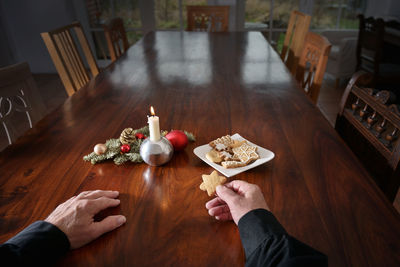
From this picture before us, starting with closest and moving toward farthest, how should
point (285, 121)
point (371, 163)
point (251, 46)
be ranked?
1. point (371, 163)
2. point (285, 121)
3. point (251, 46)

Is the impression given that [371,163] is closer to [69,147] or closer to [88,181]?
[88,181]

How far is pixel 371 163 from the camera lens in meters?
1.03

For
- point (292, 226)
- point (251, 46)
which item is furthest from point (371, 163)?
point (251, 46)

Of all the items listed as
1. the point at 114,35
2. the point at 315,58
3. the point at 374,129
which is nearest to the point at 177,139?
the point at 374,129

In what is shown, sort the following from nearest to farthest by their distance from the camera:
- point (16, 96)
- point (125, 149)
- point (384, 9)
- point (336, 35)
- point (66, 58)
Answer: point (125, 149), point (16, 96), point (66, 58), point (336, 35), point (384, 9)

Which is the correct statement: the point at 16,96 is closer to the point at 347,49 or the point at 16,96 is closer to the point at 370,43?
the point at 370,43

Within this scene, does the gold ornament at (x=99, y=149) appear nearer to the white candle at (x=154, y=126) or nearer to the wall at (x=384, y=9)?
the white candle at (x=154, y=126)

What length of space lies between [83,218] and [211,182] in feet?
1.08

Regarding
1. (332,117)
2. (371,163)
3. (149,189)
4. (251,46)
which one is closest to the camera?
(149,189)

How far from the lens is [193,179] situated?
2.85 feet

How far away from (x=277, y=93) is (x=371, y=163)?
58cm

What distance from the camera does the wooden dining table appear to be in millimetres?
649

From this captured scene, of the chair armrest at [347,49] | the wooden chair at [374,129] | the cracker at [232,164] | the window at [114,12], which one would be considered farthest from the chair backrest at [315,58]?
the window at [114,12]

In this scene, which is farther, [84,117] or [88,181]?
[84,117]
